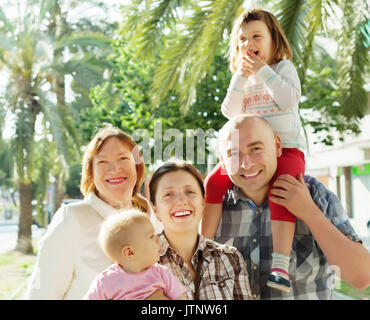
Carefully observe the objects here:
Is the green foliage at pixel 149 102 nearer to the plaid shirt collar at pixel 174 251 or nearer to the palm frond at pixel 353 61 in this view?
the palm frond at pixel 353 61

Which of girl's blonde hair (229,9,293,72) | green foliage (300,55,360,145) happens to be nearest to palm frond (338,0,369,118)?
girl's blonde hair (229,9,293,72)

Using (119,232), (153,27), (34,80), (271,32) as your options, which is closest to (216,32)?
(153,27)

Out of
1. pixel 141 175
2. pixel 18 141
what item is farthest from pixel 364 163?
pixel 141 175

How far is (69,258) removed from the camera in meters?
2.00

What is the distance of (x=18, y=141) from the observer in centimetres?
1073

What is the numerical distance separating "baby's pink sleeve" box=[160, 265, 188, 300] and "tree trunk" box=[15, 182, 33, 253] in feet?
39.6

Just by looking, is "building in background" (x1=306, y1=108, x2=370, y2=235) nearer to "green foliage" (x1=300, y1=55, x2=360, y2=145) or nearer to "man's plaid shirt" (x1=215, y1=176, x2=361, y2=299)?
"green foliage" (x1=300, y1=55, x2=360, y2=145)

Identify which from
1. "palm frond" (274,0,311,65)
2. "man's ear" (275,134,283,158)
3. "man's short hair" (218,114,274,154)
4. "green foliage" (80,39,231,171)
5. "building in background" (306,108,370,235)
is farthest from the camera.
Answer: "building in background" (306,108,370,235)

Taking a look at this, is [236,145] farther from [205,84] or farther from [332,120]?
[332,120]

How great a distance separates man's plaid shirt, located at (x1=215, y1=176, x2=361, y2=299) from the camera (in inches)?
73.6

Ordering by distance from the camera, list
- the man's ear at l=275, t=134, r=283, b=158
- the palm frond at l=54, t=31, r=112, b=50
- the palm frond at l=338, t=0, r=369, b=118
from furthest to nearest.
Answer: the palm frond at l=54, t=31, r=112, b=50, the palm frond at l=338, t=0, r=369, b=118, the man's ear at l=275, t=134, r=283, b=158

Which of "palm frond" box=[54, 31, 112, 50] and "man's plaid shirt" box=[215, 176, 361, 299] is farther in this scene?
"palm frond" box=[54, 31, 112, 50]

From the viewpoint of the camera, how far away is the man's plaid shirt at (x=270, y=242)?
187cm
